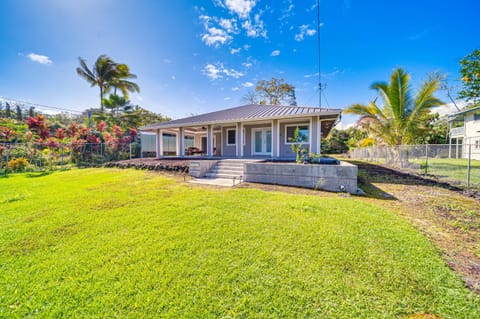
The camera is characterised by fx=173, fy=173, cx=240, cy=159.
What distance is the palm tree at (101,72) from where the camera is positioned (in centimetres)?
1897

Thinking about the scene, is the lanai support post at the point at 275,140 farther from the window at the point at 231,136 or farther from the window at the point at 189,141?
the window at the point at 189,141

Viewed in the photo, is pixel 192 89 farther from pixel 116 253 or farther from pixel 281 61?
pixel 116 253

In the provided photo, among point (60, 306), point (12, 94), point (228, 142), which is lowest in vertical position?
point (60, 306)

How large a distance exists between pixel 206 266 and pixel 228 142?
35.2 feet

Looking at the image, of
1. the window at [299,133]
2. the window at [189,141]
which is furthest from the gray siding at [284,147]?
the window at [189,141]

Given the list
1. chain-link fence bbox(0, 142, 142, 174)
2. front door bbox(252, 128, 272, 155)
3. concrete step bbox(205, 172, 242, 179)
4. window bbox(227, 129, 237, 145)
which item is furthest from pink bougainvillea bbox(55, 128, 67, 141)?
front door bbox(252, 128, 272, 155)

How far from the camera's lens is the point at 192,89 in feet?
58.7

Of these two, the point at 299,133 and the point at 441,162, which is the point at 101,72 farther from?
the point at 441,162

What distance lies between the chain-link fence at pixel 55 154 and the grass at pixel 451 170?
2010 centimetres

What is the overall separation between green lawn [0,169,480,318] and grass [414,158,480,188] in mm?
5969

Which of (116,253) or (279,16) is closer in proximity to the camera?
(116,253)

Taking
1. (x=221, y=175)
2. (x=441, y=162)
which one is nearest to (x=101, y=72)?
(x=221, y=175)

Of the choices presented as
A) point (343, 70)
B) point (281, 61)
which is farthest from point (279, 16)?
point (343, 70)

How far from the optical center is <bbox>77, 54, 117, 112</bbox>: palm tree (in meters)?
19.0
